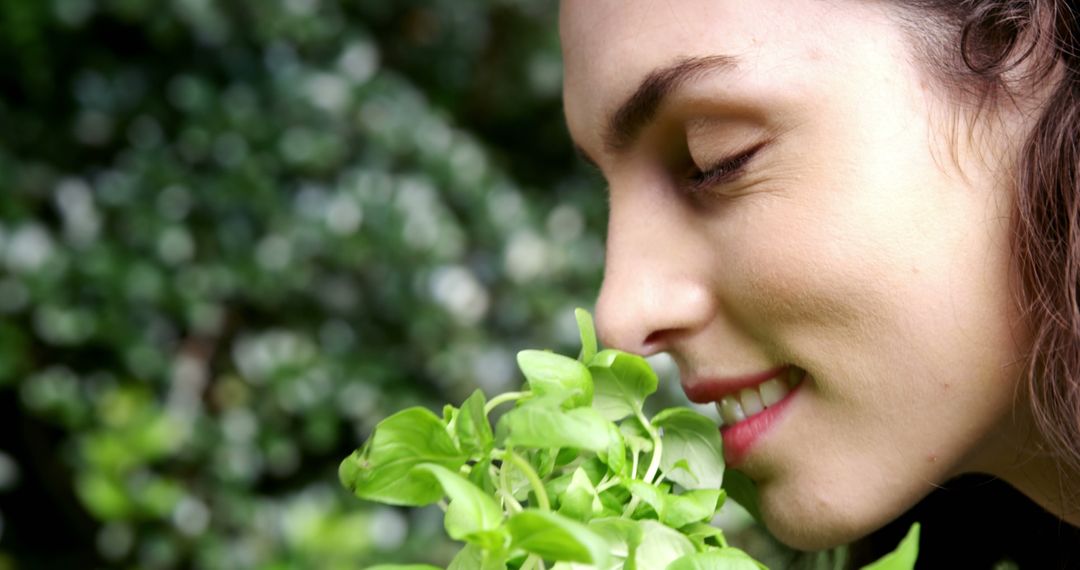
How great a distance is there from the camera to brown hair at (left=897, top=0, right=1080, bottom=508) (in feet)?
3.16

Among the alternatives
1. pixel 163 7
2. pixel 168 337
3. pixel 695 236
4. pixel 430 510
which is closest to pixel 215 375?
pixel 168 337

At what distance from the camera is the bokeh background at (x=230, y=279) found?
2.29 meters

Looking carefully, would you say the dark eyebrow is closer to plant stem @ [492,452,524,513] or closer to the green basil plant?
the green basil plant

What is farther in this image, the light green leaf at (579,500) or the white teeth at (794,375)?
the white teeth at (794,375)

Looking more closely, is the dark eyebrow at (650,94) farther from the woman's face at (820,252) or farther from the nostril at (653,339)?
the nostril at (653,339)

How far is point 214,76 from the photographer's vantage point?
253 cm

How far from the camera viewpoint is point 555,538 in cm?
63

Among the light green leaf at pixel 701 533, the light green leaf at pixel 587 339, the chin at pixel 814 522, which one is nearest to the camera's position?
the light green leaf at pixel 701 533

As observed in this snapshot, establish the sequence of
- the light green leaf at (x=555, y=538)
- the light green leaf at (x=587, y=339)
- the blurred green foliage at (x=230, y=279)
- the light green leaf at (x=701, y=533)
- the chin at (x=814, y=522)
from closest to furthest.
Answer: the light green leaf at (x=555, y=538) → the light green leaf at (x=701, y=533) → the light green leaf at (x=587, y=339) → the chin at (x=814, y=522) → the blurred green foliage at (x=230, y=279)

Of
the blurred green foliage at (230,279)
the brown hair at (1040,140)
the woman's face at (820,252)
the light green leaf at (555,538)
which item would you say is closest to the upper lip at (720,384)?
the woman's face at (820,252)

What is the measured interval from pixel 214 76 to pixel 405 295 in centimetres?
62

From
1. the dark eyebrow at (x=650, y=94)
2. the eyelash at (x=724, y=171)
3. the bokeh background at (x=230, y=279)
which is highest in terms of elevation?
the dark eyebrow at (x=650, y=94)

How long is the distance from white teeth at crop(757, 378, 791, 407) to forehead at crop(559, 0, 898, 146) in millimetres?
253

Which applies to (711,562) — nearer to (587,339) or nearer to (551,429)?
(551,429)
